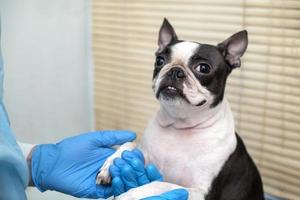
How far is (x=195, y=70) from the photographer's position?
4.15 feet

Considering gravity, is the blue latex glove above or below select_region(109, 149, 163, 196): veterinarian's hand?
above

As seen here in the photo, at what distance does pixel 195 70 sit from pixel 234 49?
0.52 feet

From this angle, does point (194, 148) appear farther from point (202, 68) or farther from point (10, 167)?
point (10, 167)

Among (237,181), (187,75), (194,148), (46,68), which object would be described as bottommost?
(237,181)

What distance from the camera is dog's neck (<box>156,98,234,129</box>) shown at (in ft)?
4.15

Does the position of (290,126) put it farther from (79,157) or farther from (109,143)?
(79,157)

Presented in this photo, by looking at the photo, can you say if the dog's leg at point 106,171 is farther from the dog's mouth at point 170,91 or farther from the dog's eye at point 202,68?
the dog's eye at point 202,68

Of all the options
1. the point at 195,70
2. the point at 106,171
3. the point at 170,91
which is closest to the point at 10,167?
the point at 106,171

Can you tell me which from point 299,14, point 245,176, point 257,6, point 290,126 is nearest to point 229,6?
point 257,6

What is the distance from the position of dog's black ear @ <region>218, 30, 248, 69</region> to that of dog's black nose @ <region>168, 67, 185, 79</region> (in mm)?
182

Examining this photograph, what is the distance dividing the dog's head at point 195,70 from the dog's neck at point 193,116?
0.09ft

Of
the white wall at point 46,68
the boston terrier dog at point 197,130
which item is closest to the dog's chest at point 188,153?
the boston terrier dog at point 197,130

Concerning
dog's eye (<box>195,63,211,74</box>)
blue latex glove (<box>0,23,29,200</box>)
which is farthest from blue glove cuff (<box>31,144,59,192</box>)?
dog's eye (<box>195,63,211,74</box>)

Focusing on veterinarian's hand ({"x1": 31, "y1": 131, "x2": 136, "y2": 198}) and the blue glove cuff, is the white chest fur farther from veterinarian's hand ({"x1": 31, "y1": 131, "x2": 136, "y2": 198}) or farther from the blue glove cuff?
the blue glove cuff
